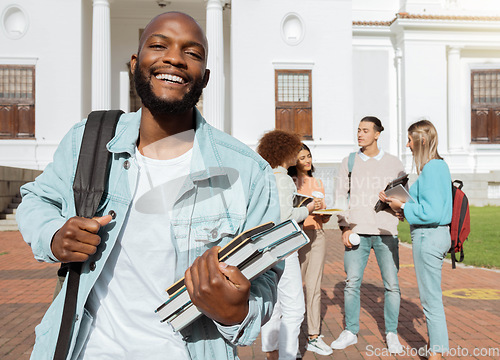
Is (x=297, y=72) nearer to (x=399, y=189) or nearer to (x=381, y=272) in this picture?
(x=381, y=272)

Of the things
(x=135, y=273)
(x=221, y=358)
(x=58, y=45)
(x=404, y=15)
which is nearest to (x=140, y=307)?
(x=135, y=273)

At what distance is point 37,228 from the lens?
1.40 meters

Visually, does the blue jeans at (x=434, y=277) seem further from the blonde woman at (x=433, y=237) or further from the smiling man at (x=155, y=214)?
the smiling man at (x=155, y=214)

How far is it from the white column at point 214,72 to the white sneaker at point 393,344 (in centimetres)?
1447

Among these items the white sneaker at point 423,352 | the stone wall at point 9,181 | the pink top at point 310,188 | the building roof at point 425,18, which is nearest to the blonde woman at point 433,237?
the white sneaker at point 423,352

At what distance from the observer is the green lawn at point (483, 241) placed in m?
8.34

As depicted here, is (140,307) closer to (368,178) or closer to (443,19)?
(368,178)

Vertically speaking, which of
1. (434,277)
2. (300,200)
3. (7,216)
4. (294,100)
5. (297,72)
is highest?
(297,72)

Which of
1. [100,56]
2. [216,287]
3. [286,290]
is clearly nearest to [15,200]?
[100,56]

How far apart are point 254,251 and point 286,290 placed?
104 inches

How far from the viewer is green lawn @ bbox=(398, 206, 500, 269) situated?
8344 mm

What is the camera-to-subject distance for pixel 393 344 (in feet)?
13.5

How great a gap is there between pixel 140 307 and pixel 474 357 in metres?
3.63

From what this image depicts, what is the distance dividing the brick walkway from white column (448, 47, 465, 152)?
1556 centimetres
